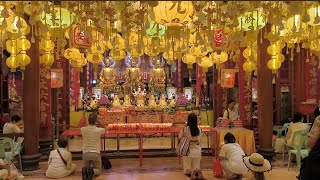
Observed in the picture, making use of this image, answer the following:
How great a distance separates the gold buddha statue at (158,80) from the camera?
52.6ft

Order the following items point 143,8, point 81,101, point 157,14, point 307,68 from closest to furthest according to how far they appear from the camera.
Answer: point 157,14
point 143,8
point 307,68
point 81,101

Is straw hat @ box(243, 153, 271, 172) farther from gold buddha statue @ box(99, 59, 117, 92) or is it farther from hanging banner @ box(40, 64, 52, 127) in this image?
gold buddha statue @ box(99, 59, 117, 92)

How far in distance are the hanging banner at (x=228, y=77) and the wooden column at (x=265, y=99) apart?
2.74 metres

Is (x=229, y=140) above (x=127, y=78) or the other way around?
the other way around

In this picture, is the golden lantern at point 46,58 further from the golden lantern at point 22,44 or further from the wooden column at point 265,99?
the wooden column at point 265,99

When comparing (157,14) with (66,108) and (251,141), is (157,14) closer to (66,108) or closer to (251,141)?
(251,141)

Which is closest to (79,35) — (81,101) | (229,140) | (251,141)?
(229,140)

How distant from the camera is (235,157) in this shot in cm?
566

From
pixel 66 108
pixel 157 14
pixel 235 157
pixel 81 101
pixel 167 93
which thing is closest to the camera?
pixel 157 14

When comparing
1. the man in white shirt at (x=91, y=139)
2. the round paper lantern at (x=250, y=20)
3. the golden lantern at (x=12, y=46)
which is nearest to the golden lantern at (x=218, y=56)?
the round paper lantern at (x=250, y=20)

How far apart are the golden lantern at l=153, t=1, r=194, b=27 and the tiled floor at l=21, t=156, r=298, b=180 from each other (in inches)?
104

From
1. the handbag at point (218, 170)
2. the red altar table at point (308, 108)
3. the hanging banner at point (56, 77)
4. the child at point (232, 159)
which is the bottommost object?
the handbag at point (218, 170)

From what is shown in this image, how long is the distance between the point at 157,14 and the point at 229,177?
9.43 ft

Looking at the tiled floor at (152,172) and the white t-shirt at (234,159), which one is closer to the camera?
the white t-shirt at (234,159)
